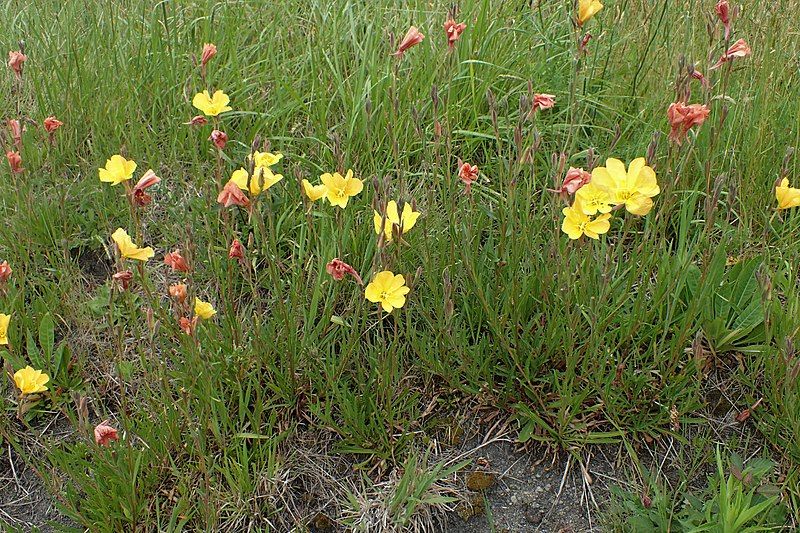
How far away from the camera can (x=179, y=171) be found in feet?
9.36

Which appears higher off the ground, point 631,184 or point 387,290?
point 631,184

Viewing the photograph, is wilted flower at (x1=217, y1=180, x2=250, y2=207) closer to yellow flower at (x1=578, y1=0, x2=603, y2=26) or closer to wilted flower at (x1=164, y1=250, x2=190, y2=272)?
wilted flower at (x1=164, y1=250, x2=190, y2=272)

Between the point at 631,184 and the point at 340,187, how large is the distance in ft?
→ 2.56

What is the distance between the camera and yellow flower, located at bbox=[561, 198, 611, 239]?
75.5 inches

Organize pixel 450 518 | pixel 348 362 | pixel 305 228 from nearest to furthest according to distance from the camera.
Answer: pixel 450 518
pixel 348 362
pixel 305 228

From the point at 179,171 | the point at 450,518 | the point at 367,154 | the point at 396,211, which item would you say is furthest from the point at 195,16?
the point at 450,518

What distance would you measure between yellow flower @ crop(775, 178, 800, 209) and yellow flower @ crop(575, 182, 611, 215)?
0.49 metres

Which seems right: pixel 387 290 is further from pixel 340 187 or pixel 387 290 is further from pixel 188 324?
pixel 188 324

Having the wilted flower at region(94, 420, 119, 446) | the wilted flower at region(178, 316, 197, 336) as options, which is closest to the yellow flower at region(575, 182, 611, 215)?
the wilted flower at region(178, 316, 197, 336)

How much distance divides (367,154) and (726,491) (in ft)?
5.28

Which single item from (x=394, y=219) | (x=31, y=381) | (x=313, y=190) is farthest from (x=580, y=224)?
(x=31, y=381)

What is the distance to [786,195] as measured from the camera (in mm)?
2072

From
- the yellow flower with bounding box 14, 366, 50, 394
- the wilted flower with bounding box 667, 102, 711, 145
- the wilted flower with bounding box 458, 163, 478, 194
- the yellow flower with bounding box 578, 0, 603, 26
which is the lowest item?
the yellow flower with bounding box 14, 366, 50, 394

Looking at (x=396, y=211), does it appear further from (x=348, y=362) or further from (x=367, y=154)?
(x=367, y=154)
